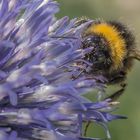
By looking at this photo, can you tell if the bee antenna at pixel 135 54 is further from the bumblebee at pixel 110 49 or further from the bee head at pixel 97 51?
the bee head at pixel 97 51

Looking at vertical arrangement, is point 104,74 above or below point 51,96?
above

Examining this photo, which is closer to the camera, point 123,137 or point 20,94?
point 20,94

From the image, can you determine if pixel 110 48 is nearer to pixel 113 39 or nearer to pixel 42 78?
pixel 113 39

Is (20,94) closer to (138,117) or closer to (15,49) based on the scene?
(15,49)

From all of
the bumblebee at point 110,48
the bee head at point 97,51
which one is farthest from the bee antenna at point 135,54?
the bee head at point 97,51

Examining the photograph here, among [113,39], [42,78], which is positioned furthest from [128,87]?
[42,78]

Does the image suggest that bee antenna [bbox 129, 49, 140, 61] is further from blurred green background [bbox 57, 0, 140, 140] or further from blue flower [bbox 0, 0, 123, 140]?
blue flower [bbox 0, 0, 123, 140]

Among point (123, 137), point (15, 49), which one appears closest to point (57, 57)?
point (15, 49)
